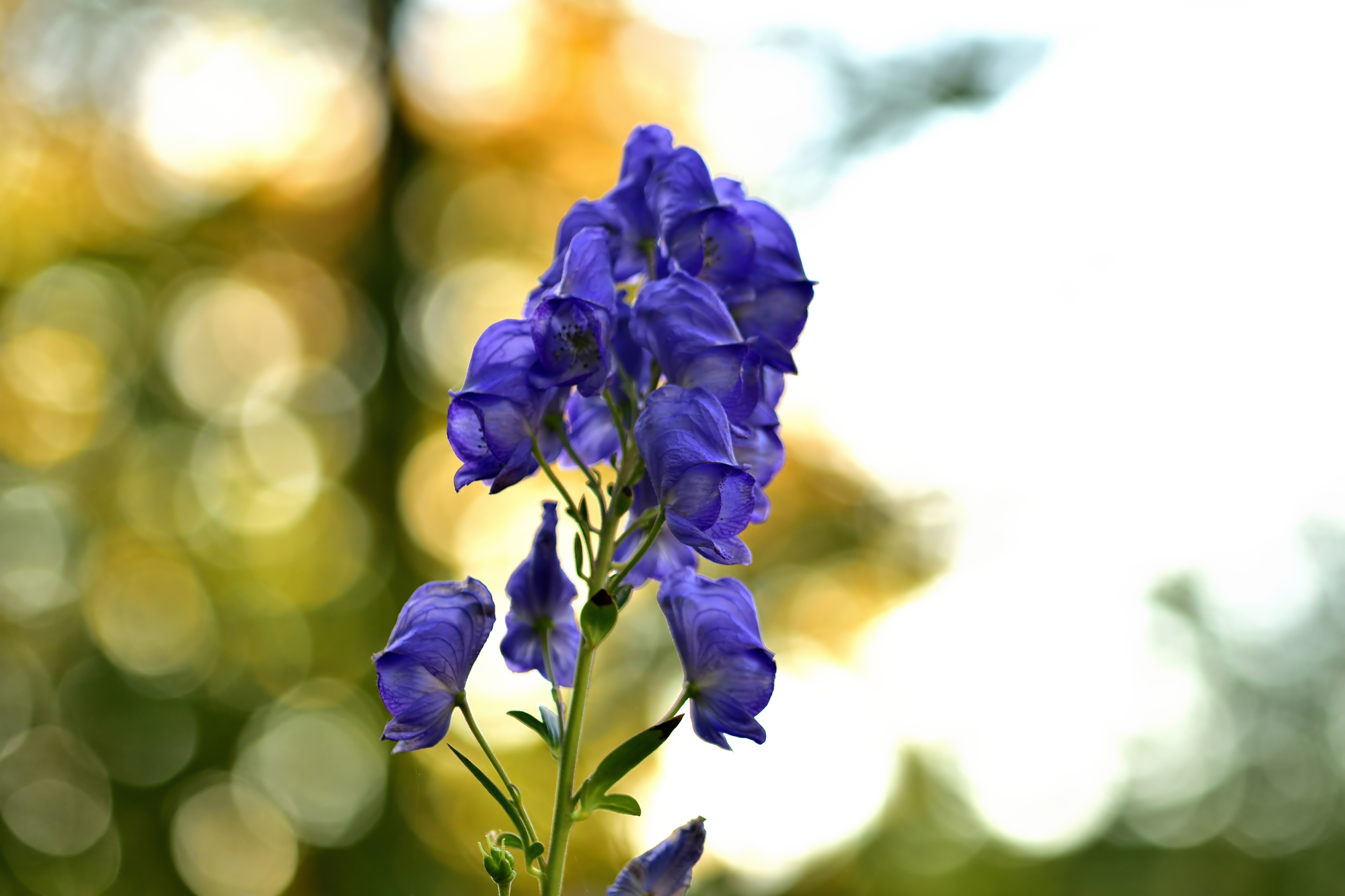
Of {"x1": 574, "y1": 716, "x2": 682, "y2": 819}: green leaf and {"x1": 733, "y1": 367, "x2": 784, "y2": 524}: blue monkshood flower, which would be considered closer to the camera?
{"x1": 574, "y1": 716, "x2": 682, "y2": 819}: green leaf

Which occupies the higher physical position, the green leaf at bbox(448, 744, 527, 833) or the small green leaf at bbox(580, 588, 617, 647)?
the small green leaf at bbox(580, 588, 617, 647)

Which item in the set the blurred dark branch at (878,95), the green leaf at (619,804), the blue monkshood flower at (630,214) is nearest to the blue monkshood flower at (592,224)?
the blue monkshood flower at (630,214)

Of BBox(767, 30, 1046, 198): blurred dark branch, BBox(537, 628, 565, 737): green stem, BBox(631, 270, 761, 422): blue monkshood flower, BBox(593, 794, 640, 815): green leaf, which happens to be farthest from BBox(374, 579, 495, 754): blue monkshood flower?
BBox(767, 30, 1046, 198): blurred dark branch

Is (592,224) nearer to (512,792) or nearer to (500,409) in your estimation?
(500,409)

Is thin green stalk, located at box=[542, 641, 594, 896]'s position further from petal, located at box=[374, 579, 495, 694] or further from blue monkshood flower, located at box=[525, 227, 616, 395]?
blue monkshood flower, located at box=[525, 227, 616, 395]

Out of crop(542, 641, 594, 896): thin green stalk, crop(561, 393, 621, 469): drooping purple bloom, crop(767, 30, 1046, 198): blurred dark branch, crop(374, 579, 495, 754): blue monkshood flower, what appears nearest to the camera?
crop(542, 641, 594, 896): thin green stalk

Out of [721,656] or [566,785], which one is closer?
[566,785]

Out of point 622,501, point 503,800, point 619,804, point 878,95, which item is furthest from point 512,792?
point 878,95
